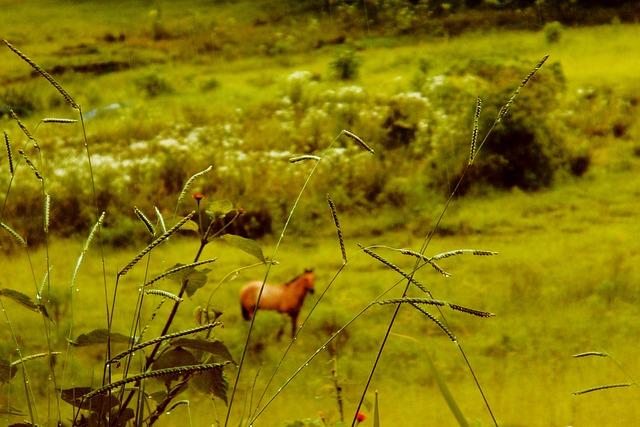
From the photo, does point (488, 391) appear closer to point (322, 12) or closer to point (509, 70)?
point (509, 70)

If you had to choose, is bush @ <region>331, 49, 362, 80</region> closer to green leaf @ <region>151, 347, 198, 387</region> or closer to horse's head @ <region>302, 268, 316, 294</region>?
horse's head @ <region>302, 268, 316, 294</region>

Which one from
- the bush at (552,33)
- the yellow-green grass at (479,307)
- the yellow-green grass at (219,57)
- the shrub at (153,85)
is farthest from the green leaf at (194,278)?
the bush at (552,33)

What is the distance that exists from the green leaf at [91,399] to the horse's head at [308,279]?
0.95 m

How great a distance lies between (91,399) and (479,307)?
1.11m

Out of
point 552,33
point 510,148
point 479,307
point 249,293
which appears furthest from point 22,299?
point 552,33

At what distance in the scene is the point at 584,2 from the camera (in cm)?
232

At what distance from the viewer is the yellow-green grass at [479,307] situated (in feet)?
5.32

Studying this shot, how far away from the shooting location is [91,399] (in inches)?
31.3

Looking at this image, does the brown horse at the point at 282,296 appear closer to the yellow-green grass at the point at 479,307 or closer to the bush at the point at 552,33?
the yellow-green grass at the point at 479,307

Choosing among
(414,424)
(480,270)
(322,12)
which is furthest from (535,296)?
(322,12)

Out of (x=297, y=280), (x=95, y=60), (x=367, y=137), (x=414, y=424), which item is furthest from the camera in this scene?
(x=95, y=60)

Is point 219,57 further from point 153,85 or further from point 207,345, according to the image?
point 207,345

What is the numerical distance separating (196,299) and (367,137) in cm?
47

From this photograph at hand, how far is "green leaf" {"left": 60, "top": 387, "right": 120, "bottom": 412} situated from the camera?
78 centimetres
